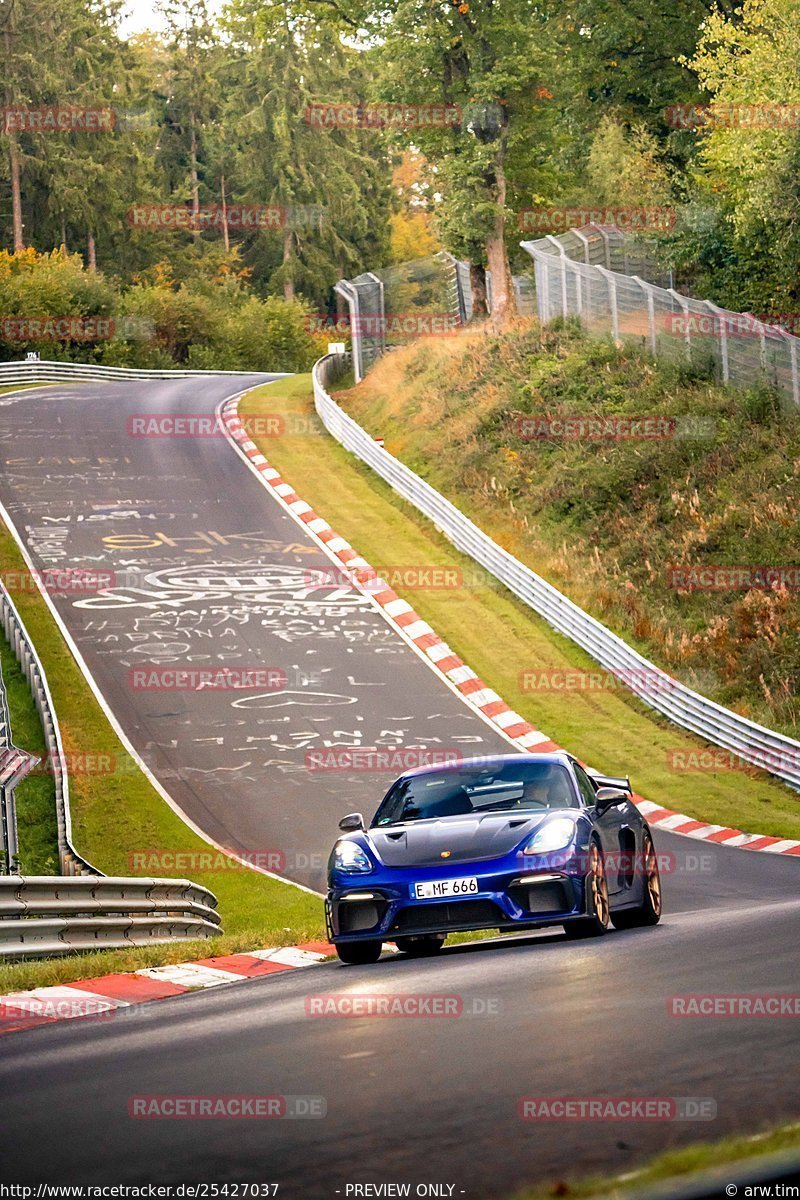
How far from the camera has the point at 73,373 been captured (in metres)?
64.0

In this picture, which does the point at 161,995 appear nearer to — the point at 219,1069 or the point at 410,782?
the point at 410,782

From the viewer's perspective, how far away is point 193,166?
103750mm

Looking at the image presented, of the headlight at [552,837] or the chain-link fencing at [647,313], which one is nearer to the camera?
the headlight at [552,837]

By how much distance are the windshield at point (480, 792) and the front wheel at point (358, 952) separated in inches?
39.1

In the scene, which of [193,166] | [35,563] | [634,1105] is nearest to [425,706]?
[35,563]

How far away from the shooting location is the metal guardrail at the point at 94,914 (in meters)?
11.1

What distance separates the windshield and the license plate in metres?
0.93
